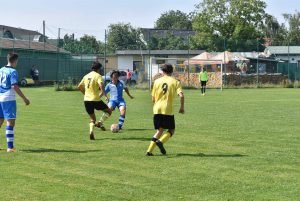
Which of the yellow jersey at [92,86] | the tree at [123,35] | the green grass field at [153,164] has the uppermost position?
the tree at [123,35]

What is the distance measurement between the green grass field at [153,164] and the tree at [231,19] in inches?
2661

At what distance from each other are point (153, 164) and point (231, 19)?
7658 centimetres

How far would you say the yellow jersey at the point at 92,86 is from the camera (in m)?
13.1

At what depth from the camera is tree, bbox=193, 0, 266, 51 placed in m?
82.6

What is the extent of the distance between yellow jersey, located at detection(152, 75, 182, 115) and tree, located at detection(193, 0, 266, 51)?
71014 millimetres

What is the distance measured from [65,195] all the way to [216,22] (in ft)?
262

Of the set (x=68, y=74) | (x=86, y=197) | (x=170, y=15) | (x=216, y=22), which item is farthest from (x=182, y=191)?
(x=170, y=15)

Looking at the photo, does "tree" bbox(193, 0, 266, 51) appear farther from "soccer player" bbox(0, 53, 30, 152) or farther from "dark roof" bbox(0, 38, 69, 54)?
"soccer player" bbox(0, 53, 30, 152)

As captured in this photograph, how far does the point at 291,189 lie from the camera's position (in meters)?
7.41

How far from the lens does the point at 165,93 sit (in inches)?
412

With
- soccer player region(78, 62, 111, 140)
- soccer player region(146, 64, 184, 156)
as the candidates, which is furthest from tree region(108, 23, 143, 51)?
soccer player region(146, 64, 184, 156)

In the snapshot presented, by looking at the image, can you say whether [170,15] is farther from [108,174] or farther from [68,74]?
[108,174]

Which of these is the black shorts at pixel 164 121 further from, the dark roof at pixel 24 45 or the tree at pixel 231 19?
the tree at pixel 231 19

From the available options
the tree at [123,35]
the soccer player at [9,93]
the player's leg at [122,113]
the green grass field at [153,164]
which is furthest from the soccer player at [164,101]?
the tree at [123,35]
